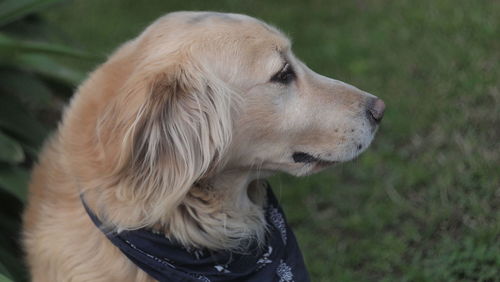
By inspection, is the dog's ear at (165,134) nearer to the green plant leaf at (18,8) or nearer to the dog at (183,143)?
the dog at (183,143)

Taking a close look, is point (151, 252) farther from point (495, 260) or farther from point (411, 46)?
point (411, 46)

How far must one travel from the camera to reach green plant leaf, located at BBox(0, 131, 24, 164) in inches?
145

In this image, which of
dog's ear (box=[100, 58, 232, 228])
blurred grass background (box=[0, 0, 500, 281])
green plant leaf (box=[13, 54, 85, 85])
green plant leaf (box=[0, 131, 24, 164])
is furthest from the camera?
green plant leaf (box=[13, 54, 85, 85])

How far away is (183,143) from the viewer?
107 inches

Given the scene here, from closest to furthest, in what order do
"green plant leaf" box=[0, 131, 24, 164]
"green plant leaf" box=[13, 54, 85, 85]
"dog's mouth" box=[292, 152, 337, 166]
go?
1. "dog's mouth" box=[292, 152, 337, 166]
2. "green plant leaf" box=[0, 131, 24, 164]
3. "green plant leaf" box=[13, 54, 85, 85]

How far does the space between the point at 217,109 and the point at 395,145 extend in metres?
2.36

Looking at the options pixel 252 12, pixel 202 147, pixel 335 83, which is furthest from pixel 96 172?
pixel 252 12

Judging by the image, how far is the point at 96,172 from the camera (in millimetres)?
2846

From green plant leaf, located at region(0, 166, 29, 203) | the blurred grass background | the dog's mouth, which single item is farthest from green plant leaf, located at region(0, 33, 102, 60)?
the dog's mouth

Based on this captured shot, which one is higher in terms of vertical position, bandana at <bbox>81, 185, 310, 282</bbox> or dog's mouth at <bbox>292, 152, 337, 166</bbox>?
dog's mouth at <bbox>292, 152, 337, 166</bbox>

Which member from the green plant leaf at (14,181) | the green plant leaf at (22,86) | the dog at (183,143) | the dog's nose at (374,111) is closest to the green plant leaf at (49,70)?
the green plant leaf at (22,86)

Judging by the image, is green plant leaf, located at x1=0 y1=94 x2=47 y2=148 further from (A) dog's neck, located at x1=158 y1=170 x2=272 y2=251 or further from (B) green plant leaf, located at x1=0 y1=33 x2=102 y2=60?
(A) dog's neck, located at x1=158 y1=170 x2=272 y2=251

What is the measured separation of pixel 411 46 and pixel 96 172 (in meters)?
3.64

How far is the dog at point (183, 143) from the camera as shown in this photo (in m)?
2.71
